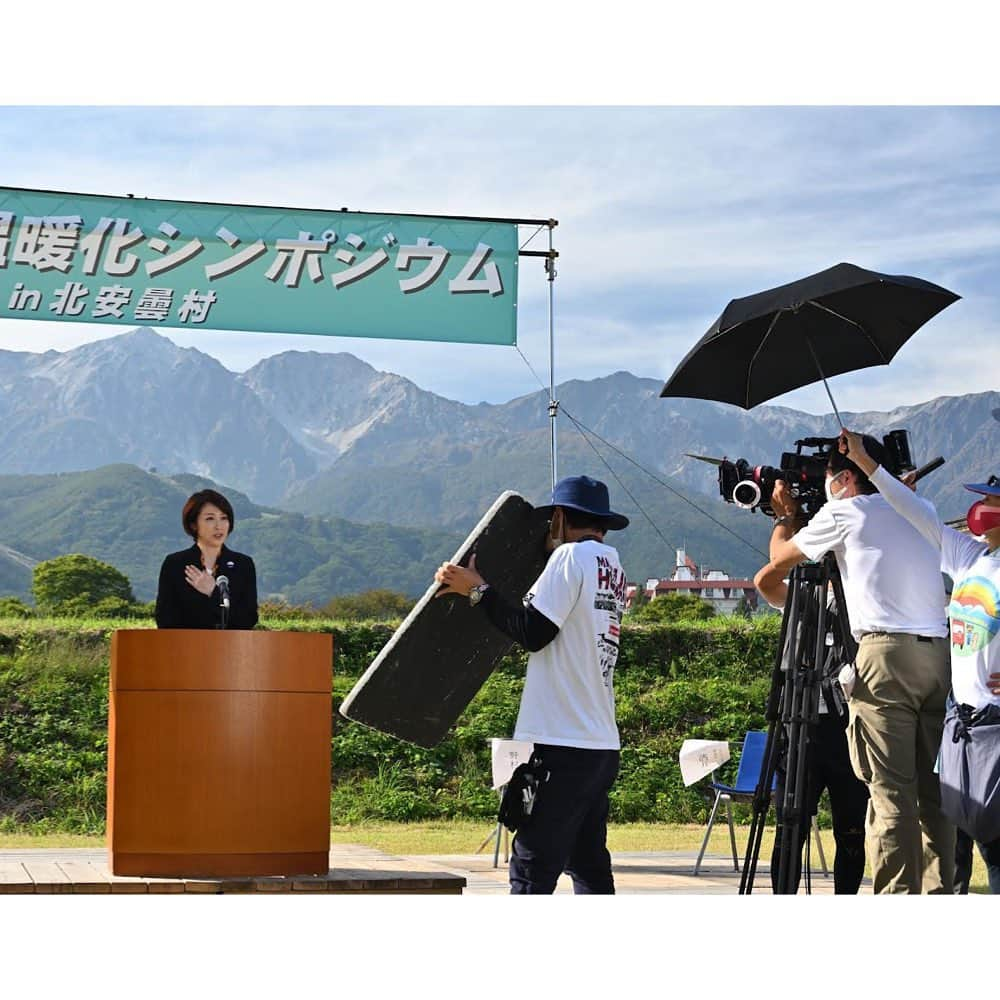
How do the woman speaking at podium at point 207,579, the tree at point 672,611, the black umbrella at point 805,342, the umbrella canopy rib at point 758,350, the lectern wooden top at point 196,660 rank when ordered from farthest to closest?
the tree at point 672,611 < the umbrella canopy rib at point 758,350 < the black umbrella at point 805,342 < the woman speaking at podium at point 207,579 < the lectern wooden top at point 196,660

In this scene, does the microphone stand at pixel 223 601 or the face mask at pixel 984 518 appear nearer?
the face mask at pixel 984 518

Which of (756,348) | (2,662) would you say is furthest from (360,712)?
(2,662)

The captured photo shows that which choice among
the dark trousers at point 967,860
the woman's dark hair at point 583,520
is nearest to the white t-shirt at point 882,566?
the dark trousers at point 967,860

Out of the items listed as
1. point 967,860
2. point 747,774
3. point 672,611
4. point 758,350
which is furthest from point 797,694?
point 672,611

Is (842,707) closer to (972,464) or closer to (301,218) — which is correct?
(301,218)

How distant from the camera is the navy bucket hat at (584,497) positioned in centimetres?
438

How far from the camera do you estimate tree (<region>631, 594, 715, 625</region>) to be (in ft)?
47.5

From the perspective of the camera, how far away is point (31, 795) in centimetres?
1135

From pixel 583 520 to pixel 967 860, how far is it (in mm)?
2171

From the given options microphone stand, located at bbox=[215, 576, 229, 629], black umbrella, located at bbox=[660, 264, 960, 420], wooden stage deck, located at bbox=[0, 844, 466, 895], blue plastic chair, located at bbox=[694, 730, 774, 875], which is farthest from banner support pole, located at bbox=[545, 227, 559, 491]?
wooden stage deck, located at bbox=[0, 844, 466, 895]

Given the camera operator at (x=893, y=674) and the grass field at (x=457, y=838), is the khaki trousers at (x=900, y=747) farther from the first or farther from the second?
the grass field at (x=457, y=838)

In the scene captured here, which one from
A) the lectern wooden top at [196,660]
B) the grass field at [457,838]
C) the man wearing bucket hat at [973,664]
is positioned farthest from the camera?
the grass field at [457,838]

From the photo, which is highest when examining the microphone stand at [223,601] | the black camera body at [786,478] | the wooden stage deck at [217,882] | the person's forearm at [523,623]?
the black camera body at [786,478]

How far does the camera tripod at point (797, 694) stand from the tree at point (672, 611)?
30.5ft
